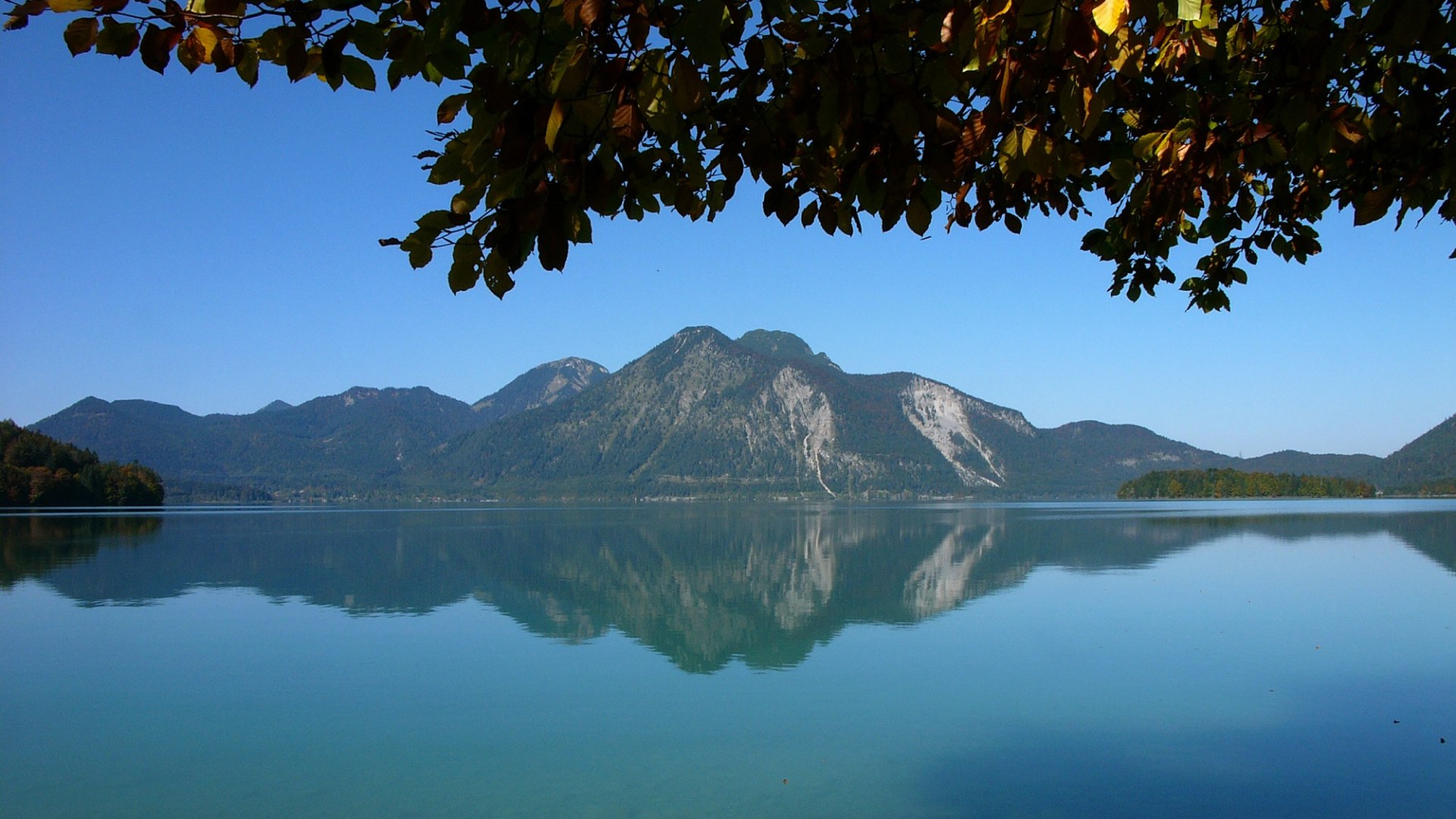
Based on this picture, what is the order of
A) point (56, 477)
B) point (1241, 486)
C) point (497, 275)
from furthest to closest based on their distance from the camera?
point (1241, 486) < point (56, 477) < point (497, 275)

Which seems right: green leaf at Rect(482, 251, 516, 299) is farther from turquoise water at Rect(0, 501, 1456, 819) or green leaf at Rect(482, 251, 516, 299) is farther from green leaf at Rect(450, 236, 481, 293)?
turquoise water at Rect(0, 501, 1456, 819)

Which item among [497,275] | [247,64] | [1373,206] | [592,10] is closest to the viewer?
[592,10]

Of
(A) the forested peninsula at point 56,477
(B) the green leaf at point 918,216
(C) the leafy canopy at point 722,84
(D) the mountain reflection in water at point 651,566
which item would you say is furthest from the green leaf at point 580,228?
(A) the forested peninsula at point 56,477

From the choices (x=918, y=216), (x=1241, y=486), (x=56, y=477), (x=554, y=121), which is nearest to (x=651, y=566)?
(x=918, y=216)

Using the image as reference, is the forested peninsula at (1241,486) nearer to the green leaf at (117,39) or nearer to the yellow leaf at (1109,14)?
the yellow leaf at (1109,14)

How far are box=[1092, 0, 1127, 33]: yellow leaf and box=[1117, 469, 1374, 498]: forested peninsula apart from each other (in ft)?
607

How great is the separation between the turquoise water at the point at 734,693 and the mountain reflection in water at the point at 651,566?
0.28 m

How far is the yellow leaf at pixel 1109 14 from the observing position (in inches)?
78.4

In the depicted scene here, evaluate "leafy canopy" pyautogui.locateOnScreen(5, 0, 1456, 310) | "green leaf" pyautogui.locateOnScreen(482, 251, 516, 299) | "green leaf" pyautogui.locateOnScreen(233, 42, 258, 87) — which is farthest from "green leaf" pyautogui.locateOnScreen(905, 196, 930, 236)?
"green leaf" pyautogui.locateOnScreen(233, 42, 258, 87)

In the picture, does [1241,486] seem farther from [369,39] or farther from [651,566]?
[369,39]

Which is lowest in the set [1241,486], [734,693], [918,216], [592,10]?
[734,693]

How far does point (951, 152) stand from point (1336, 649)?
782 inches

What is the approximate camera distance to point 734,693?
1523 cm

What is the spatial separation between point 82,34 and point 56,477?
363ft
